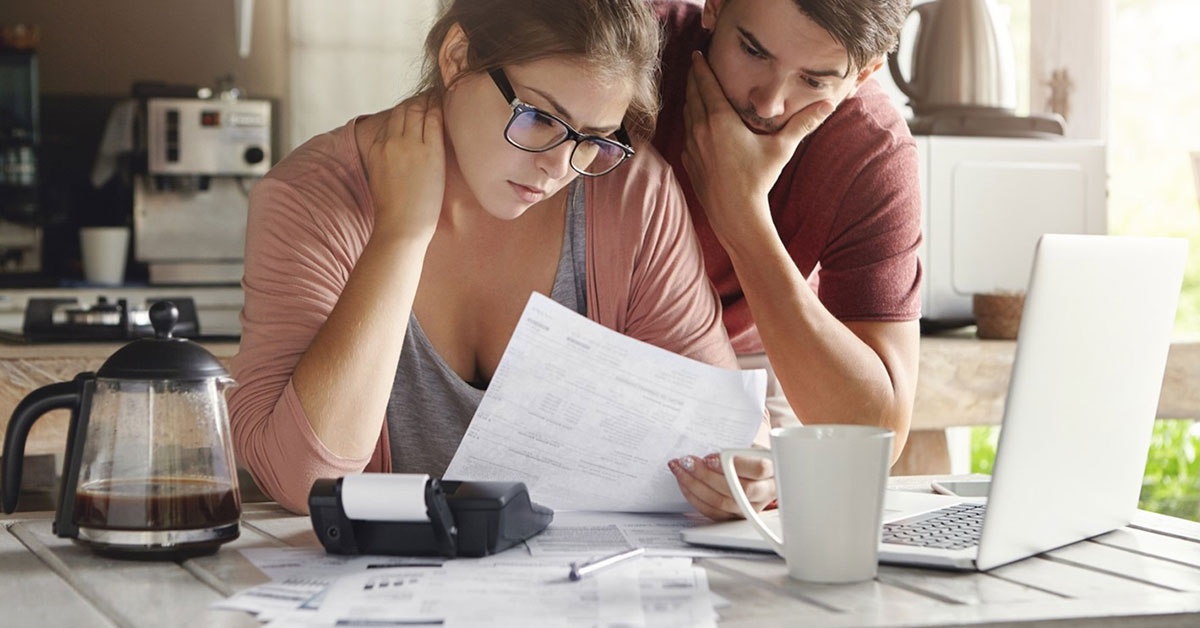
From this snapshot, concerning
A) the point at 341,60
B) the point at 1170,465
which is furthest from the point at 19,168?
the point at 1170,465

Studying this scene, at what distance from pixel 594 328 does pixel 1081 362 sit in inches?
17.7

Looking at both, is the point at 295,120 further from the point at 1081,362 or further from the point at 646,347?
the point at 1081,362

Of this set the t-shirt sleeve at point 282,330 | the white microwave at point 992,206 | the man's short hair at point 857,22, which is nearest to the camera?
the t-shirt sleeve at point 282,330

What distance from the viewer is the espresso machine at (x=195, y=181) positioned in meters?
3.68

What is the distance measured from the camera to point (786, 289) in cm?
142

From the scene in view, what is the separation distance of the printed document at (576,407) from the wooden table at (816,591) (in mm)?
225

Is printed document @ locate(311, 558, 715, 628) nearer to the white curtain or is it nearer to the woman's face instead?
the woman's face

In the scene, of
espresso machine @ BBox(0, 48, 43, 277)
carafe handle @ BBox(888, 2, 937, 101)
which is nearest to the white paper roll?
carafe handle @ BBox(888, 2, 937, 101)

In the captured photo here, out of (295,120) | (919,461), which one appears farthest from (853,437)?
(295,120)

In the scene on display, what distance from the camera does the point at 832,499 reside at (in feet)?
2.83

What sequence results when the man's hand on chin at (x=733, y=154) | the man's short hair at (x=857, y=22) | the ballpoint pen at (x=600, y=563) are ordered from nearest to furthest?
1. the ballpoint pen at (x=600, y=563)
2. the man's short hair at (x=857, y=22)
3. the man's hand on chin at (x=733, y=154)

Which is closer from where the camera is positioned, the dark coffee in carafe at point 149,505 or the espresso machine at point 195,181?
the dark coffee in carafe at point 149,505

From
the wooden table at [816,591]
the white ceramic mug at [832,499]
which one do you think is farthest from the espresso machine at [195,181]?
the white ceramic mug at [832,499]

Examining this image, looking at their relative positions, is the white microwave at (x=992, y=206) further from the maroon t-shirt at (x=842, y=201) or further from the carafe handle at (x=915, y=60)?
the maroon t-shirt at (x=842, y=201)
